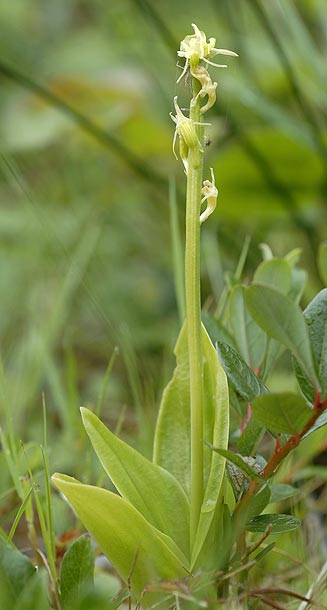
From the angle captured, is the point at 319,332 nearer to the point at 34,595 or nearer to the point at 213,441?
the point at 213,441

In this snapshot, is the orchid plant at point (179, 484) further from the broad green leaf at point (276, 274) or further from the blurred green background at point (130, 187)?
the blurred green background at point (130, 187)

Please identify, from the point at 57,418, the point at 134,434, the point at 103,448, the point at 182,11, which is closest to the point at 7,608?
the point at 103,448

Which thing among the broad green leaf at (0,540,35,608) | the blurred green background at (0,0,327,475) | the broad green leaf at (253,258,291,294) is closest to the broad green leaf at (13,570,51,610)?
the broad green leaf at (0,540,35,608)

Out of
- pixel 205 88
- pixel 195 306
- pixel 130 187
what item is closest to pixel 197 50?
pixel 205 88

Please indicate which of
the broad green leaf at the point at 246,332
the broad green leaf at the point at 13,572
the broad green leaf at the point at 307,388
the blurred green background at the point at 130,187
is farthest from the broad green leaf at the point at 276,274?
the blurred green background at the point at 130,187

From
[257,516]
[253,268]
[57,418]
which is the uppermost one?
[257,516]

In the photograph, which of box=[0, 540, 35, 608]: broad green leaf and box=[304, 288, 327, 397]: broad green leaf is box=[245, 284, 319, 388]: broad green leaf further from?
box=[0, 540, 35, 608]: broad green leaf

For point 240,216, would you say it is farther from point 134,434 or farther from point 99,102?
point 134,434
